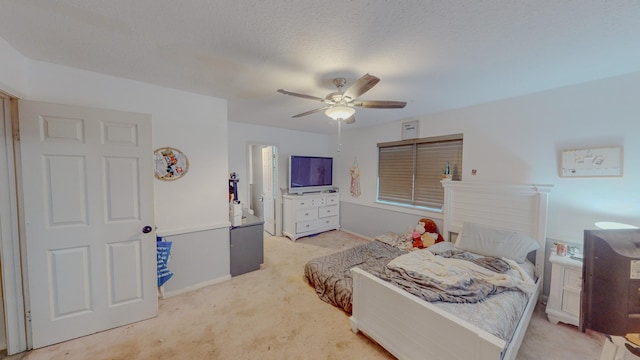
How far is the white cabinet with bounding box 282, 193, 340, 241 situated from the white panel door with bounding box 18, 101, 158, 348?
2.57 metres

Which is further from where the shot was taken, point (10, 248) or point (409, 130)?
point (409, 130)

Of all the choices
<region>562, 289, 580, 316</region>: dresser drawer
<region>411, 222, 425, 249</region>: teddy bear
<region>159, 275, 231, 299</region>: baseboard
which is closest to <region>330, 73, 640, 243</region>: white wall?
<region>562, 289, 580, 316</region>: dresser drawer

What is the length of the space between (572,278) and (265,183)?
15.7 ft

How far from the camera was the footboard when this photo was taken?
127cm

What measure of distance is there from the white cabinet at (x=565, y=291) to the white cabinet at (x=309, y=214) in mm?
3500

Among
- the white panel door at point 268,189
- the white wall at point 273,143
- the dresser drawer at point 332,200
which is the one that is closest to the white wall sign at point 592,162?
the dresser drawer at point 332,200

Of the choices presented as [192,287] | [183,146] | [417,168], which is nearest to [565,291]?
[417,168]

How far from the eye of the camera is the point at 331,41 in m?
1.50

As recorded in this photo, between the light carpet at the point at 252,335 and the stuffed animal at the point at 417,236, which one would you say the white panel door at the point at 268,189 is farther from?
the stuffed animal at the point at 417,236

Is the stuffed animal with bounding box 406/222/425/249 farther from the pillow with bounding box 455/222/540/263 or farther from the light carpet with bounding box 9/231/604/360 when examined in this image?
the light carpet with bounding box 9/231/604/360

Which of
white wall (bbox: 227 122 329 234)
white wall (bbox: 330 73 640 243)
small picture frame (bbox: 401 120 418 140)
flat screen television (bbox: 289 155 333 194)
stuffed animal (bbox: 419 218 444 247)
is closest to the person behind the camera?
white wall (bbox: 330 73 640 243)

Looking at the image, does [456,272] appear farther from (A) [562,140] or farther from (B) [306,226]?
(B) [306,226]

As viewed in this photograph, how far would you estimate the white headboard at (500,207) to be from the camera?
244 centimetres

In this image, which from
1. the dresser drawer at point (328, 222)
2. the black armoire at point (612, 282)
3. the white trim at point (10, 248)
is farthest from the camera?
the dresser drawer at point (328, 222)
